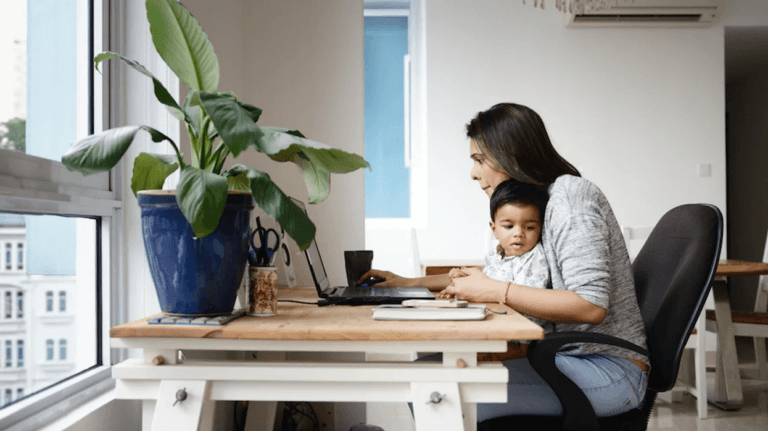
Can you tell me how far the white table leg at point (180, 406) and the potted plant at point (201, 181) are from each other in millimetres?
131

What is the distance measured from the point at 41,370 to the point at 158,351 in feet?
1.35

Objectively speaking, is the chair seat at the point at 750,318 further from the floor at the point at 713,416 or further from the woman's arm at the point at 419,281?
the woman's arm at the point at 419,281

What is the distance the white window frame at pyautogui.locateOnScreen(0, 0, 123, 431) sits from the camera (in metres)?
1.08

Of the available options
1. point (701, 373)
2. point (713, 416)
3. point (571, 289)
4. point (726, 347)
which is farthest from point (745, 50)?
point (571, 289)

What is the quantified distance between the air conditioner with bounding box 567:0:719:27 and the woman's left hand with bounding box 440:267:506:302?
3.76 metres

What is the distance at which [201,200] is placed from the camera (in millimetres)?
911

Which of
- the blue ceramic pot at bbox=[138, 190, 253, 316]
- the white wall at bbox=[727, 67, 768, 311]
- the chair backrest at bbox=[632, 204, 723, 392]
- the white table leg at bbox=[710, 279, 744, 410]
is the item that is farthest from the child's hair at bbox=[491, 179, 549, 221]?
the white wall at bbox=[727, 67, 768, 311]

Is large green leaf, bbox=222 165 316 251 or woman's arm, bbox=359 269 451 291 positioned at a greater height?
large green leaf, bbox=222 165 316 251

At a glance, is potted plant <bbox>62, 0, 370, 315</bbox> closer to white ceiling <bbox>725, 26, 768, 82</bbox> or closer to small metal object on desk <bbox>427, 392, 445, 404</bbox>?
small metal object on desk <bbox>427, 392, 445, 404</bbox>

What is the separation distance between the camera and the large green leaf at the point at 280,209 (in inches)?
37.3

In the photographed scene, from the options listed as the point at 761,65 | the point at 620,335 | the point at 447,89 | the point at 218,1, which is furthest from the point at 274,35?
the point at 761,65

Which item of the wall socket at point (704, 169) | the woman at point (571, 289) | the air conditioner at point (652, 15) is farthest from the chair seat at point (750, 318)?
the air conditioner at point (652, 15)

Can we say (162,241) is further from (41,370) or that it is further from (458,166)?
(458,166)

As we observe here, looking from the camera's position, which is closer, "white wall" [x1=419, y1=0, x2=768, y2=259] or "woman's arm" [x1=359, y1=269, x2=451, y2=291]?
"woman's arm" [x1=359, y1=269, x2=451, y2=291]
